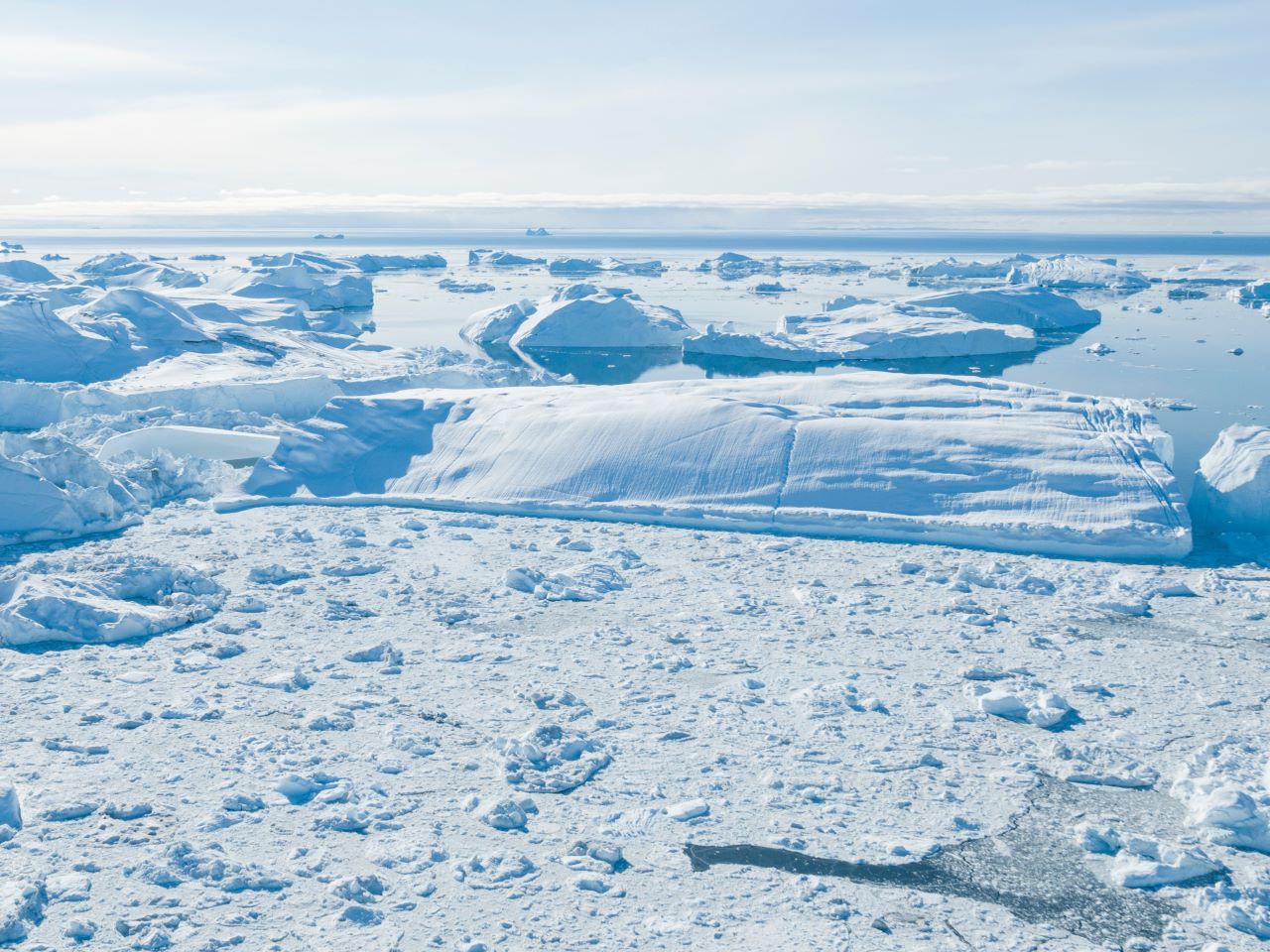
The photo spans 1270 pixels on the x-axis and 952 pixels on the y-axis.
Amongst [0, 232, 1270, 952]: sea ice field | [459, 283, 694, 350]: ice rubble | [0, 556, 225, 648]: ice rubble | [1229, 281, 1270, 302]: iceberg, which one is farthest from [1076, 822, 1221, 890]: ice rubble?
[1229, 281, 1270, 302]: iceberg

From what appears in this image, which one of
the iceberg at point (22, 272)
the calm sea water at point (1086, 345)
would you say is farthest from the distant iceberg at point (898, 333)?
the iceberg at point (22, 272)

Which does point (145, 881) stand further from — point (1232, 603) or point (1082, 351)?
point (1082, 351)

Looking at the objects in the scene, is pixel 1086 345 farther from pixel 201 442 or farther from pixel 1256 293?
pixel 201 442

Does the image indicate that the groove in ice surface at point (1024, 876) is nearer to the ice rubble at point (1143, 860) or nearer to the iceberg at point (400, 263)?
the ice rubble at point (1143, 860)

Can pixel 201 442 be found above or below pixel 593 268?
below

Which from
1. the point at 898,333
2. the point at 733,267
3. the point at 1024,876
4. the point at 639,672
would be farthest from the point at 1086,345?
the point at 733,267

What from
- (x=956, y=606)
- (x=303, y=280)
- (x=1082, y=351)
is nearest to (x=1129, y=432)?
(x=956, y=606)
